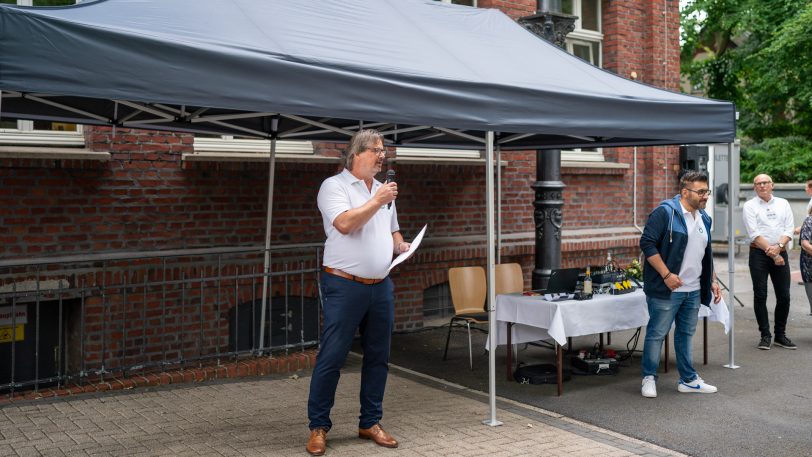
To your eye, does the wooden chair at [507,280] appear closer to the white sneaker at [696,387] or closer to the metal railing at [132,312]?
the metal railing at [132,312]

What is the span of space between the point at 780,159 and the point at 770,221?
18743mm

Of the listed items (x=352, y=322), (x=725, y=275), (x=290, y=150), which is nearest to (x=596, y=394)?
(x=352, y=322)

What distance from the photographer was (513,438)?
537 centimetres

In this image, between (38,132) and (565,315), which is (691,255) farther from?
(38,132)

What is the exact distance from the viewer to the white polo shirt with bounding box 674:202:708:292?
21.1 ft

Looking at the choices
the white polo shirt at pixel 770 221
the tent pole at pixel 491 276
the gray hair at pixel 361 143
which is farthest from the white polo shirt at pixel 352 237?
the white polo shirt at pixel 770 221

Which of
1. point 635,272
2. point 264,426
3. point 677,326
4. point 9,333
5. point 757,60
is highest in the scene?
point 757,60

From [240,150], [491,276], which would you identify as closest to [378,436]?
[491,276]

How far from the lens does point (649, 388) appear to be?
21.4ft

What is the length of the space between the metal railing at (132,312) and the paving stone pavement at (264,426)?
58 centimetres

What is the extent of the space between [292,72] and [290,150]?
13.8 feet

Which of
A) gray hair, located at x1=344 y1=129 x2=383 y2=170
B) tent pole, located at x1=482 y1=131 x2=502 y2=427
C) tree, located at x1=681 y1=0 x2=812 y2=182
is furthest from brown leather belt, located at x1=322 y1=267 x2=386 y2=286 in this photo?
tree, located at x1=681 y1=0 x2=812 y2=182

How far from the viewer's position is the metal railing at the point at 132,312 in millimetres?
6875

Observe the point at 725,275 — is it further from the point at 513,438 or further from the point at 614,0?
the point at 513,438
